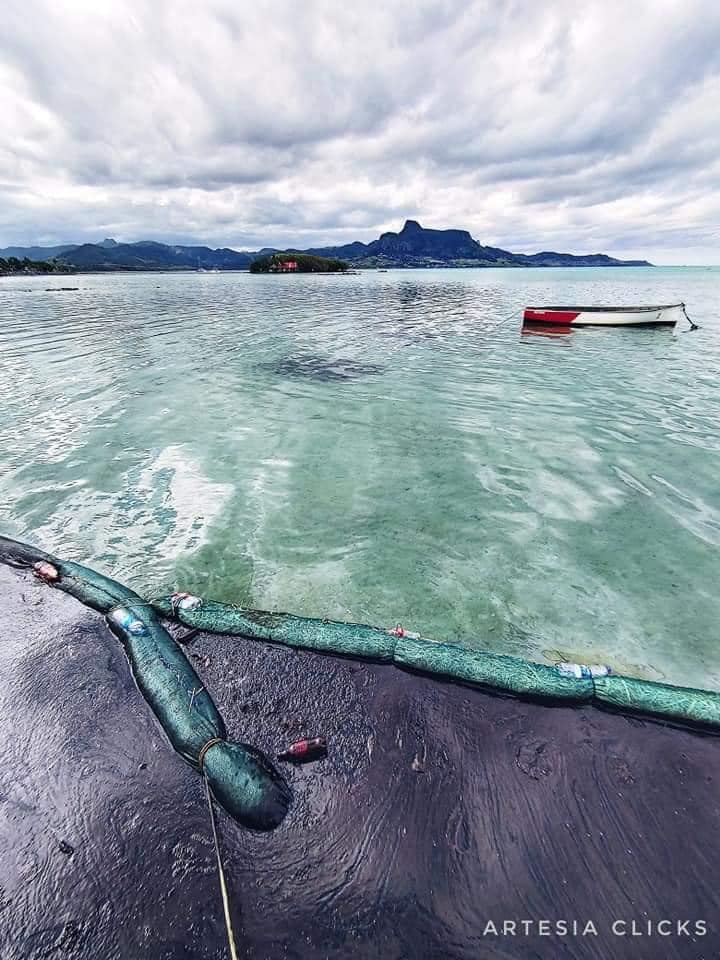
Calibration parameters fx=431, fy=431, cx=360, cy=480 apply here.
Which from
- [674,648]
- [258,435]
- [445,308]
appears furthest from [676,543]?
[445,308]

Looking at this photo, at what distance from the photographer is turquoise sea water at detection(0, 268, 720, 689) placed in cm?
661

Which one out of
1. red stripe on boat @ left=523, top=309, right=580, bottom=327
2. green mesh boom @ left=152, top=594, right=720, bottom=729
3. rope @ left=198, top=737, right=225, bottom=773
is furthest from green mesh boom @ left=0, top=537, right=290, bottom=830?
red stripe on boat @ left=523, top=309, right=580, bottom=327

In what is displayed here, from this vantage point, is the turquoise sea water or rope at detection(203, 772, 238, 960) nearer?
rope at detection(203, 772, 238, 960)

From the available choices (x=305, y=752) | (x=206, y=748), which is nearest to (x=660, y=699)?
(x=305, y=752)

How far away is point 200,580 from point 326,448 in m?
5.86

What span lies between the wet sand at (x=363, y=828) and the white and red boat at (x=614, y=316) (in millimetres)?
35893

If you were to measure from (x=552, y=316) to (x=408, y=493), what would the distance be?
1240 inches

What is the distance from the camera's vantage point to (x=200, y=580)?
23.3ft

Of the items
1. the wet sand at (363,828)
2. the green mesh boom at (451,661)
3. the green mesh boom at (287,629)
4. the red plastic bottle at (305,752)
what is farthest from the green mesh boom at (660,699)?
the red plastic bottle at (305,752)

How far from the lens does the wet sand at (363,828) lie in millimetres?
3002

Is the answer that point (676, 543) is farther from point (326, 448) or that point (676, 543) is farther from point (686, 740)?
point (326, 448)

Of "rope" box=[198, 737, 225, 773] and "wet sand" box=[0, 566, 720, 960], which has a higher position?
"rope" box=[198, 737, 225, 773]

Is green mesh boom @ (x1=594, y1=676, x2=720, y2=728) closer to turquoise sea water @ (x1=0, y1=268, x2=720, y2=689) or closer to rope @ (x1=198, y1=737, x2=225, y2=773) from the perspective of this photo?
turquoise sea water @ (x1=0, y1=268, x2=720, y2=689)

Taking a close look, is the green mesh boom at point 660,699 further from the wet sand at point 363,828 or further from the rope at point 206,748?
the rope at point 206,748
